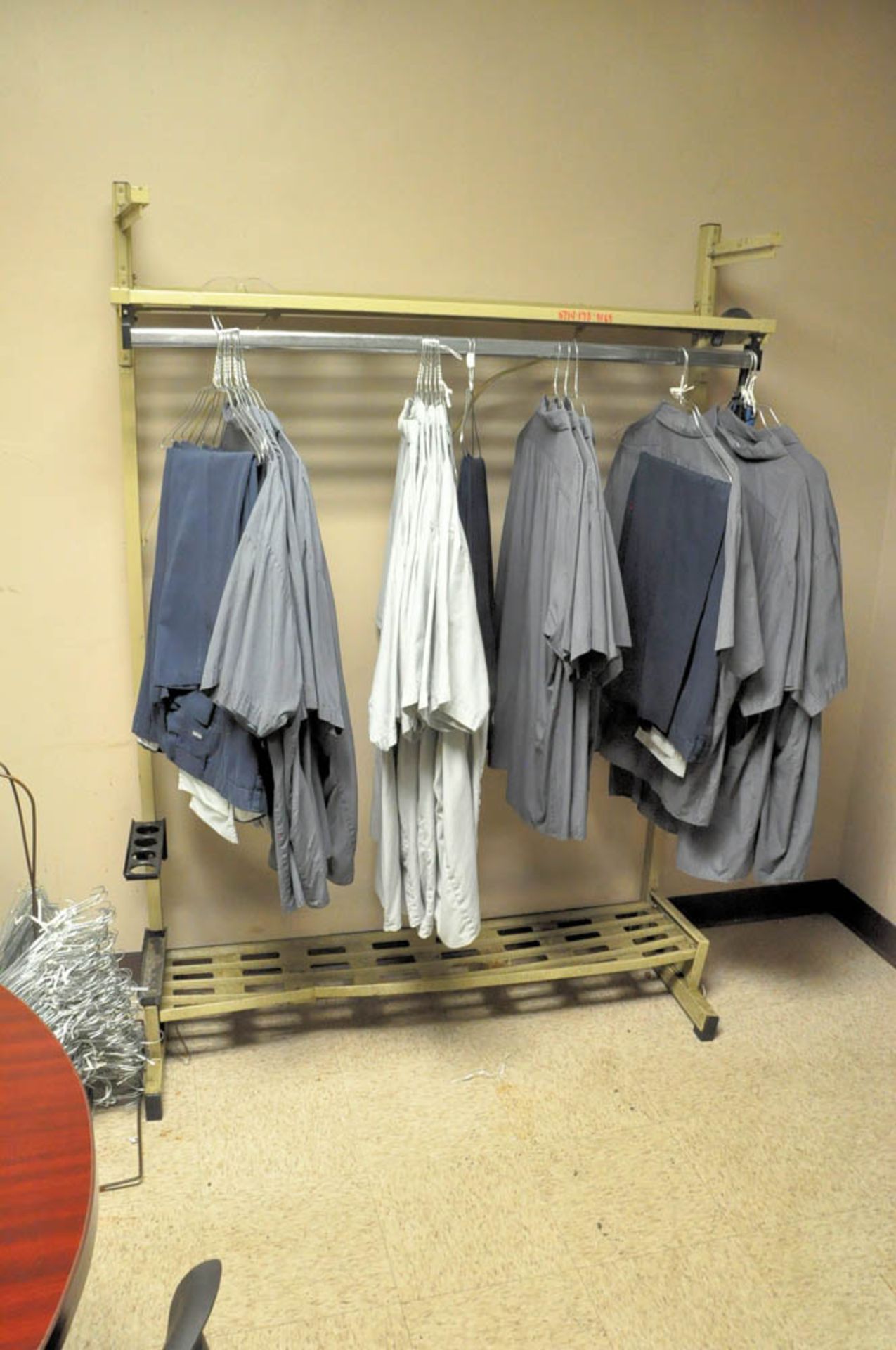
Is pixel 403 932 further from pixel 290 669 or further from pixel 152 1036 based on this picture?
pixel 290 669

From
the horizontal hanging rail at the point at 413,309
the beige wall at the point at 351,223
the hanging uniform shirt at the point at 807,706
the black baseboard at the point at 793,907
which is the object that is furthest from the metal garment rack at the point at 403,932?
the hanging uniform shirt at the point at 807,706

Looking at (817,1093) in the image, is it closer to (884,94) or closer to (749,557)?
(749,557)

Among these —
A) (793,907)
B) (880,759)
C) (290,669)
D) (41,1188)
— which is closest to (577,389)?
(290,669)

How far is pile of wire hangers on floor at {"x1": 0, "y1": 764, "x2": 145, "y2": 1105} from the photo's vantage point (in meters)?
2.12

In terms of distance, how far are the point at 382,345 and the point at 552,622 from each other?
2.13ft

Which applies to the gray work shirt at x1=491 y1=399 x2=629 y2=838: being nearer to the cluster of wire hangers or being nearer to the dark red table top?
the cluster of wire hangers

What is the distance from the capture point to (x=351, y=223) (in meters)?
2.34

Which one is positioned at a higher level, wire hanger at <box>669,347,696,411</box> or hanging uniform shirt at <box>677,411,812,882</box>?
wire hanger at <box>669,347,696,411</box>

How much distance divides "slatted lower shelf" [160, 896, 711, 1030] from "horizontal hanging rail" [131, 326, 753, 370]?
1415 mm

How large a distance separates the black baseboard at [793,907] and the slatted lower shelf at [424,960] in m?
0.29

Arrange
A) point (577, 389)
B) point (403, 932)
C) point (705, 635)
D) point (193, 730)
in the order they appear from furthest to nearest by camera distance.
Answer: point (403, 932)
point (577, 389)
point (705, 635)
point (193, 730)

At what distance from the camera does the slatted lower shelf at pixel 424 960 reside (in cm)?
245

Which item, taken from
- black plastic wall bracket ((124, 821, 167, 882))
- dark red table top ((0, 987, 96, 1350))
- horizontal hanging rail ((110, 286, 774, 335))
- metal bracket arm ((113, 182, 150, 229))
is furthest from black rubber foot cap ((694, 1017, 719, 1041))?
metal bracket arm ((113, 182, 150, 229))

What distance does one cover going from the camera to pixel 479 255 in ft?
8.00
